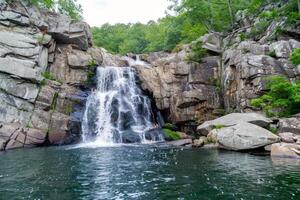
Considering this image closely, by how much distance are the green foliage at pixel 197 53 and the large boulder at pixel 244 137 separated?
14.6m

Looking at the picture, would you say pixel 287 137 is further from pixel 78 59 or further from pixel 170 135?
pixel 78 59

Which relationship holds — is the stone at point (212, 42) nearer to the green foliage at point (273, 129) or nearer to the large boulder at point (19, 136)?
the green foliage at point (273, 129)

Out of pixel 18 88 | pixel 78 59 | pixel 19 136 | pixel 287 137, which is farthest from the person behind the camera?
pixel 78 59

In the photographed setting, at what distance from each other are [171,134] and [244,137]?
12.3m

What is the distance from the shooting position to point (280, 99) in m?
27.3

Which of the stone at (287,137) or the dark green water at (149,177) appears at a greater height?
the stone at (287,137)

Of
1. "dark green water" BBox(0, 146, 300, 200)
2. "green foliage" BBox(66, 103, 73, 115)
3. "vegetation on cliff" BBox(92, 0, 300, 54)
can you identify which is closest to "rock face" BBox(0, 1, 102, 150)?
"green foliage" BBox(66, 103, 73, 115)

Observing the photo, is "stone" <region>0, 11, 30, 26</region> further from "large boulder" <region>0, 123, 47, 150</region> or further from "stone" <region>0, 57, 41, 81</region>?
"large boulder" <region>0, 123, 47, 150</region>

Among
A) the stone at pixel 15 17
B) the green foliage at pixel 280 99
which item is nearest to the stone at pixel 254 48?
the green foliage at pixel 280 99

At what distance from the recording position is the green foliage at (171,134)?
116 ft

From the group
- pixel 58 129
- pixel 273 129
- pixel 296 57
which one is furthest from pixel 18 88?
pixel 296 57

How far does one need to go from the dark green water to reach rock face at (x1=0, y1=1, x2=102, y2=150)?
30.0 feet

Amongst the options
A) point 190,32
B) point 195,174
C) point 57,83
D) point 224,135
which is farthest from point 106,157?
point 190,32

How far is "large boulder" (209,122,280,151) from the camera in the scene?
78.0ft
